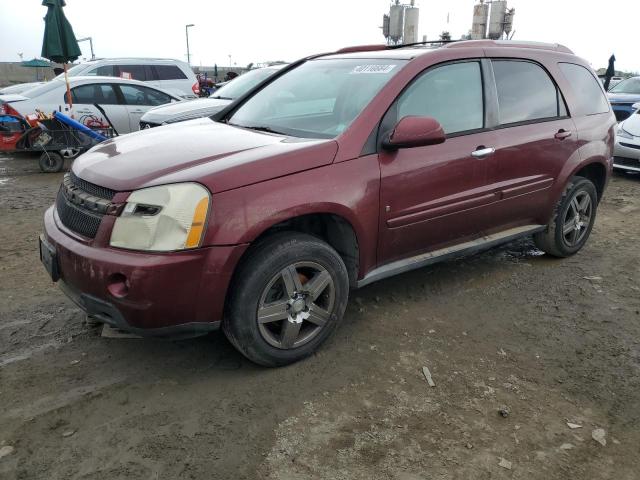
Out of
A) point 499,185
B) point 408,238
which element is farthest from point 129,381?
point 499,185

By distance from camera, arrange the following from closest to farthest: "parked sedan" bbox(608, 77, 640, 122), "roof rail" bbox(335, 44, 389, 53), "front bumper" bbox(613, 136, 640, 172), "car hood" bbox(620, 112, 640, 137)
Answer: "roof rail" bbox(335, 44, 389, 53)
"front bumper" bbox(613, 136, 640, 172)
"car hood" bbox(620, 112, 640, 137)
"parked sedan" bbox(608, 77, 640, 122)

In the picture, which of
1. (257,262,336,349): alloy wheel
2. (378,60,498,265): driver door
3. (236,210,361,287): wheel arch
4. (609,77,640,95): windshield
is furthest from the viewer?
(609,77,640,95): windshield

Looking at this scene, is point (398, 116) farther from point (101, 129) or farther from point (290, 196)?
point (101, 129)

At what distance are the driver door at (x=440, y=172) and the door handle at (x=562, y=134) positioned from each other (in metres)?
0.79

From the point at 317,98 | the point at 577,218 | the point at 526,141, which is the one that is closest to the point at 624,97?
the point at 577,218

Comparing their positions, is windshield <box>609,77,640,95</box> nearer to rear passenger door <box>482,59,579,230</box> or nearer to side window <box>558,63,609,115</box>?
side window <box>558,63,609,115</box>

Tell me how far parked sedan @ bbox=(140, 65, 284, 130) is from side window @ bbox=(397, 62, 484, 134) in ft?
14.1

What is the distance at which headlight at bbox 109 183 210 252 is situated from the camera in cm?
242

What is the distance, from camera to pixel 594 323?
140 inches

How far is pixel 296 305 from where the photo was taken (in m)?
2.85

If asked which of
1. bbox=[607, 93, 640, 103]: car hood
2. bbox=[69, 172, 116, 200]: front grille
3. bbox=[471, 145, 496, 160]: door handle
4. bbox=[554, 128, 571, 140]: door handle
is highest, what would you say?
bbox=[554, 128, 571, 140]: door handle

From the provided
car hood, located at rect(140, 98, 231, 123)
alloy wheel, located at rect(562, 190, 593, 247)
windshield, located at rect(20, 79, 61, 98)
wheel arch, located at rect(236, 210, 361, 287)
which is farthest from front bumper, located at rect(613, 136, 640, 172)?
windshield, located at rect(20, 79, 61, 98)

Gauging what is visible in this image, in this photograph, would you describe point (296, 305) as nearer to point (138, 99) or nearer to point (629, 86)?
point (138, 99)

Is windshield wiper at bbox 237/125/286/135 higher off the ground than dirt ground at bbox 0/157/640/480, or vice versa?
windshield wiper at bbox 237/125/286/135
